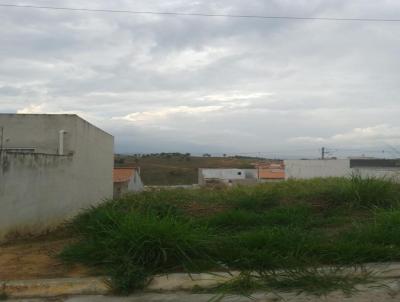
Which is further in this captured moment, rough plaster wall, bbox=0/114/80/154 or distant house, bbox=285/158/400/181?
distant house, bbox=285/158/400/181

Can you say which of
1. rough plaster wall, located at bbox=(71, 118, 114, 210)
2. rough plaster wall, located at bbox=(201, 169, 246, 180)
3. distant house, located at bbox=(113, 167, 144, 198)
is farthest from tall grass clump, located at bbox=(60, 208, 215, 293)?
rough plaster wall, located at bbox=(201, 169, 246, 180)

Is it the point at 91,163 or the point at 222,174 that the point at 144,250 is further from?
the point at 222,174

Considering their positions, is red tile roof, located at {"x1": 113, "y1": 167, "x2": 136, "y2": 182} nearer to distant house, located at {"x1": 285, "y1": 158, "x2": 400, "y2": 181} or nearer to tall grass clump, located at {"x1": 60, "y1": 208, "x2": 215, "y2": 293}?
distant house, located at {"x1": 285, "y1": 158, "x2": 400, "y2": 181}

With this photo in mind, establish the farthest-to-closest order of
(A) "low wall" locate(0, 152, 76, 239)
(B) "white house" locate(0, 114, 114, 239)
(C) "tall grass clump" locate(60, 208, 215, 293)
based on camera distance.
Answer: (B) "white house" locate(0, 114, 114, 239) < (A) "low wall" locate(0, 152, 76, 239) < (C) "tall grass clump" locate(60, 208, 215, 293)

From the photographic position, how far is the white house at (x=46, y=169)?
33.9ft

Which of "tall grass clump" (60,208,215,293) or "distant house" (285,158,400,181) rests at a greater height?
"distant house" (285,158,400,181)

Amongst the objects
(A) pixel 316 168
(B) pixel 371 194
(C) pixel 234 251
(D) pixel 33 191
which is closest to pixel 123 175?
(D) pixel 33 191

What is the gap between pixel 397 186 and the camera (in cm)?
1220

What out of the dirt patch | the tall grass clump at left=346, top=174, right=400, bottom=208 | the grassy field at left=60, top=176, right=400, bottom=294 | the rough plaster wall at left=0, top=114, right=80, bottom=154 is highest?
the rough plaster wall at left=0, top=114, right=80, bottom=154

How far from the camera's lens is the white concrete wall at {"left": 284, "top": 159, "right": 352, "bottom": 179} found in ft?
213

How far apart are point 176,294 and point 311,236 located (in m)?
2.61

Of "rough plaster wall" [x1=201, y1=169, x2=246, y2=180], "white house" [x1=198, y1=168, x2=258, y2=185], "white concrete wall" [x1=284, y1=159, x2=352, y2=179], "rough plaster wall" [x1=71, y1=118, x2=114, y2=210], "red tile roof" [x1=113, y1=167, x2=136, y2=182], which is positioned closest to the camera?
"rough plaster wall" [x1=71, y1=118, x2=114, y2=210]

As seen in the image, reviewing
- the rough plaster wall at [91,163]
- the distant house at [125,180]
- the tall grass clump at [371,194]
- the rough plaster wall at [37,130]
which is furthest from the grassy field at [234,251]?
the distant house at [125,180]

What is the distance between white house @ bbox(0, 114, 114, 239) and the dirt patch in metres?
2.42
